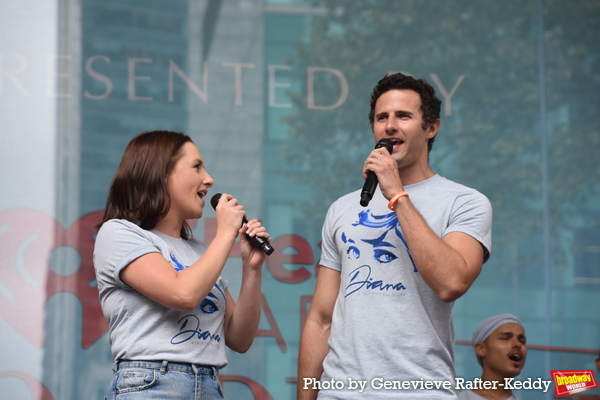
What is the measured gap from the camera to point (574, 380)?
344 cm

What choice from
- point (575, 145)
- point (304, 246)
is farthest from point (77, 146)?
point (575, 145)

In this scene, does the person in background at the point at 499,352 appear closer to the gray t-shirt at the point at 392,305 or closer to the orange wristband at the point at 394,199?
the gray t-shirt at the point at 392,305

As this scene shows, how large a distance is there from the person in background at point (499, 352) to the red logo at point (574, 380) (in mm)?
202

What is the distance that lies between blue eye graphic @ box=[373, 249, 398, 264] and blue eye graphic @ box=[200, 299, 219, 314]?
1.52ft

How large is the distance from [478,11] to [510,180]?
0.90 metres

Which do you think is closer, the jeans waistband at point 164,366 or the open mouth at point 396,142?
the jeans waistband at point 164,366

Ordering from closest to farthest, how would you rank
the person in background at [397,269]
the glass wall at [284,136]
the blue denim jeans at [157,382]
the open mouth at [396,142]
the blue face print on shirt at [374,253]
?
the blue denim jeans at [157,382]
the person in background at [397,269]
the blue face print on shirt at [374,253]
the open mouth at [396,142]
the glass wall at [284,136]

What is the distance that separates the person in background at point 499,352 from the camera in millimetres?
3266

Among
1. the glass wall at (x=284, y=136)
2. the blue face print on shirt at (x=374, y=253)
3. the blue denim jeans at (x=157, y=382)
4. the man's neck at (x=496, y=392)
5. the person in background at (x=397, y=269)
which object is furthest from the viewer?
the man's neck at (x=496, y=392)

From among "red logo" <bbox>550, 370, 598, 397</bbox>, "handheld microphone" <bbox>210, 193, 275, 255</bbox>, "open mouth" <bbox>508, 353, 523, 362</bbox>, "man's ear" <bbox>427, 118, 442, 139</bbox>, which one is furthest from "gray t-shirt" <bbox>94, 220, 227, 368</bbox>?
"red logo" <bbox>550, 370, 598, 397</bbox>

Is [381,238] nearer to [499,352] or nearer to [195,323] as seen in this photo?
[195,323]

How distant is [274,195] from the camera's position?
3.32 metres

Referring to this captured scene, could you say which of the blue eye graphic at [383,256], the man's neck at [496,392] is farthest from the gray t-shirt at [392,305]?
the man's neck at [496,392]

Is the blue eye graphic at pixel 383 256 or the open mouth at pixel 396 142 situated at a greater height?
the open mouth at pixel 396 142
